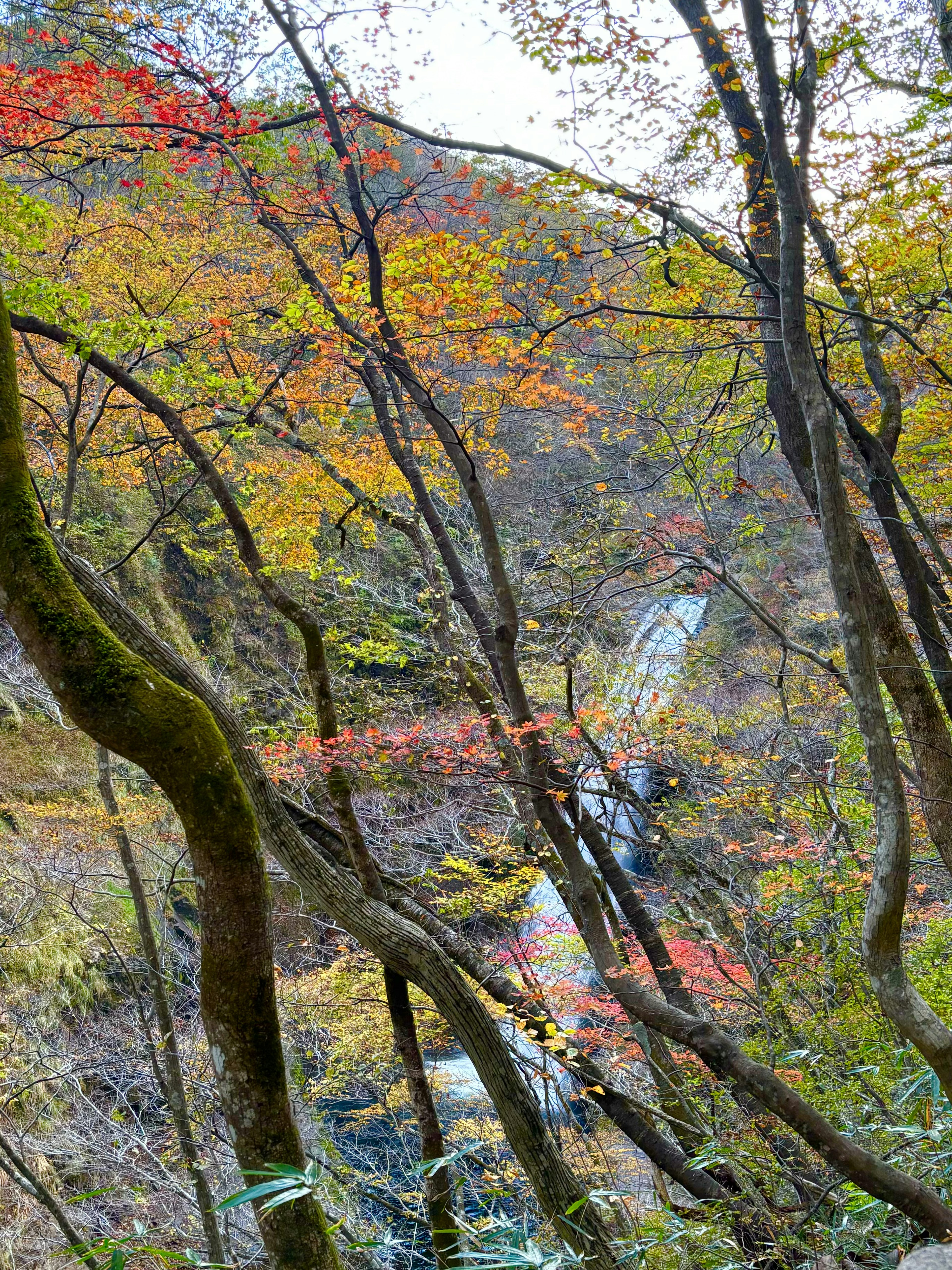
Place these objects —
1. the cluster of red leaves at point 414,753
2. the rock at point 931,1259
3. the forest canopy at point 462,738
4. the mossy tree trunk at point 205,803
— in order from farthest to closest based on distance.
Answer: the cluster of red leaves at point 414,753 → the forest canopy at point 462,738 → the mossy tree trunk at point 205,803 → the rock at point 931,1259

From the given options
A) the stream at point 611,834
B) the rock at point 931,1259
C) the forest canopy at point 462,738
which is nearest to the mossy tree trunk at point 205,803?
the forest canopy at point 462,738

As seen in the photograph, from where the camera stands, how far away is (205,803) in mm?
2240

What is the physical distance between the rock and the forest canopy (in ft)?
2.76

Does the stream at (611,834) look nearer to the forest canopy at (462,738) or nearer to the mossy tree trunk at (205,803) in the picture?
the forest canopy at (462,738)

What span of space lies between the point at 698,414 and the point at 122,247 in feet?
20.4

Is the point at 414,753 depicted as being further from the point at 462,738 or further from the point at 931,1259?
the point at 931,1259

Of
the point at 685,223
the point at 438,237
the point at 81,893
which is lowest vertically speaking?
the point at 81,893

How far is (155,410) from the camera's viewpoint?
4586 mm

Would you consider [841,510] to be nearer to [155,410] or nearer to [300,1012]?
[155,410]

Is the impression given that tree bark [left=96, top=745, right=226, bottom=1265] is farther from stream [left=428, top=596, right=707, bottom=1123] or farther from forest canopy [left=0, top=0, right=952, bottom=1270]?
stream [left=428, top=596, right=707, bottom=1123]

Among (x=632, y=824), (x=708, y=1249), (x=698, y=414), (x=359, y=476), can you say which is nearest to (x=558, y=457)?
(x=359, y=476)

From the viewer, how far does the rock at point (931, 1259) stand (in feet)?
4.31

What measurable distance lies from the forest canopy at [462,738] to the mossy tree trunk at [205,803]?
12 millimetres

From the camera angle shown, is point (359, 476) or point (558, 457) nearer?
point (359, 476)
